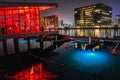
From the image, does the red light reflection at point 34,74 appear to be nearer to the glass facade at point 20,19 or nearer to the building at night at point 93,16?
the glass facade at point 20,19

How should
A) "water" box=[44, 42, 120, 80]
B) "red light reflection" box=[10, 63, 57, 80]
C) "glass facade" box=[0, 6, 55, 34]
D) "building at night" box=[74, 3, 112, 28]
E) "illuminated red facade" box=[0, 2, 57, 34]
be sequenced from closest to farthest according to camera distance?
1. "red light reflection" box=[10, 63, 57, 80]
2. "water" box=[44, 42, 120, 80]
3. "illuminated red facade" box=[0, 2, 57, 34]
4. "glass facade" box=[0, 6, 55, 34]
5. "building at night" box=[74, 3, 112, 28]

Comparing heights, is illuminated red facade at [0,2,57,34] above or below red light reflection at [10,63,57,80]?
above

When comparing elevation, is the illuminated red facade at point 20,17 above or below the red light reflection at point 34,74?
above

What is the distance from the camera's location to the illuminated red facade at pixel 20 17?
2530cm

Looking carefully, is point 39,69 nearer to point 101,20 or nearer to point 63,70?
point 63,70

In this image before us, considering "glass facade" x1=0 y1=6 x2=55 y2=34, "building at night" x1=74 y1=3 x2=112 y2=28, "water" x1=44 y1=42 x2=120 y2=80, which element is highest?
"building at night" x1=74 y1=3 x2=112 y2=28

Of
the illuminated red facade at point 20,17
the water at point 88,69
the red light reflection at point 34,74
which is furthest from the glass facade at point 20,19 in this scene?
the water at point 88,69

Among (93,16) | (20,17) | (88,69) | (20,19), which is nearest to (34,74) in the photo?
(88,69)

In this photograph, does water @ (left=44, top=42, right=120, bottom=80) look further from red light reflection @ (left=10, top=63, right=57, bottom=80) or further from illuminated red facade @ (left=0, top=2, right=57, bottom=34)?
illuminated red facade @ (left=0, top=2, right=57, bottom=34)

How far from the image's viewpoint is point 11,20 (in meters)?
26.4

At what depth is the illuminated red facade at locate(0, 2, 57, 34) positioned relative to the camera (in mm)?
25297

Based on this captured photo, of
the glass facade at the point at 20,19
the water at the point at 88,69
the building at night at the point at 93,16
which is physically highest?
the building at night at the point at 93,16

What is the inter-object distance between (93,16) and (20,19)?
137976mm

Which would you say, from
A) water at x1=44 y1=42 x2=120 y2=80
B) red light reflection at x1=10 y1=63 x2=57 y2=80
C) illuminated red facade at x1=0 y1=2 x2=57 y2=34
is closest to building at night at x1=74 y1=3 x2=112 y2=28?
illuminated red facade at x1=0 y1=2 x2=57 y2=34
